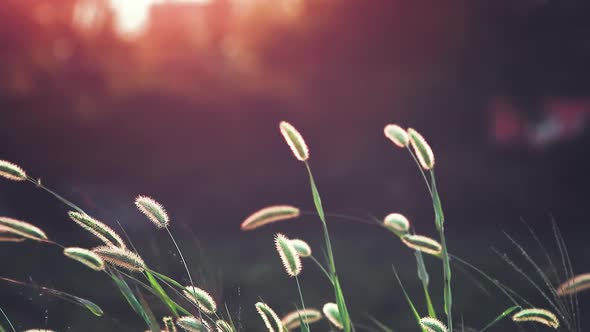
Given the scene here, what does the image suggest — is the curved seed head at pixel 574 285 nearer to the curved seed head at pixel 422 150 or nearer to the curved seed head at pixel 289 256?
the curved seed head at pixel 422 150

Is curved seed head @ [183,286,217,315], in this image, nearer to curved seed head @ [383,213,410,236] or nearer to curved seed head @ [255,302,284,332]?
curved seed head @ [255,302,284,332]

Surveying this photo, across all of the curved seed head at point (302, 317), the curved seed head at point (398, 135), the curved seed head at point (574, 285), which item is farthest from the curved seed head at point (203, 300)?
the curved seed head at point (574, 285)

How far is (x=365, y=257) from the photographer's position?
6.69 metres

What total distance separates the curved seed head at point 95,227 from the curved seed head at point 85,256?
0.17 ft

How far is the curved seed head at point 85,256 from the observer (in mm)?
1402

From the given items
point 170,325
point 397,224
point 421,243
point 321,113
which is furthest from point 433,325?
point 321,113

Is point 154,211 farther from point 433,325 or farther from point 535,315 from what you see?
point 535,315

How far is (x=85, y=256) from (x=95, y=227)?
2.8 inches

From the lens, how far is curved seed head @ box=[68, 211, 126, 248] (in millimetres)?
1438

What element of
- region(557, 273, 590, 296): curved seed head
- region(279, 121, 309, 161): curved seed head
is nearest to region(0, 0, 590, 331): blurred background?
region(557, 273, 590, 296): curved seed head

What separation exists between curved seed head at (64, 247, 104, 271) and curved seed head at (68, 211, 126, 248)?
0.05 m

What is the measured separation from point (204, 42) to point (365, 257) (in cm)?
352

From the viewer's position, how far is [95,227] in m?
1.46

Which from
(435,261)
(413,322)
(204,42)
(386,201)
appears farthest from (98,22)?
(413,322)
